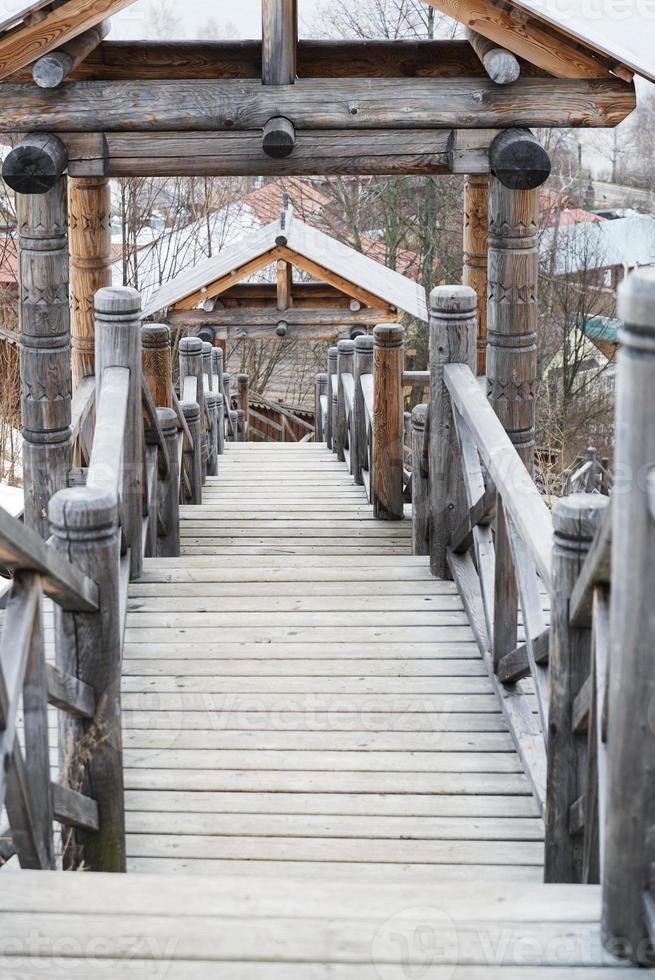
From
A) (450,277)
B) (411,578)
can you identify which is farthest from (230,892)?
(450,277)

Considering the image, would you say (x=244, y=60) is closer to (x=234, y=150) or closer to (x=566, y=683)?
(x=234, y=150)

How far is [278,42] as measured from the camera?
5.58 metres

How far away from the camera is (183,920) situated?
7.41 feet

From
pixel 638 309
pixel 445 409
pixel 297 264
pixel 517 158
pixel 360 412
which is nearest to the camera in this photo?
pixel 638 309

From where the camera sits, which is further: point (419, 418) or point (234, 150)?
point (234, 150)

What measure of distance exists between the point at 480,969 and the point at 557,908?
22 cm

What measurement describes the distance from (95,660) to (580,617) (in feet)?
3.44

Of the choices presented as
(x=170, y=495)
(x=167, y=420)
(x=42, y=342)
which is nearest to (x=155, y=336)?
(x=42, y=342)

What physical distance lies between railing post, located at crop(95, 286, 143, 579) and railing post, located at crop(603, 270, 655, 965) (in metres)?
2.49

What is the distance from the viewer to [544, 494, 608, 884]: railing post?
2.66m

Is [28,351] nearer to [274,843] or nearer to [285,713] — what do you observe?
[285,713]

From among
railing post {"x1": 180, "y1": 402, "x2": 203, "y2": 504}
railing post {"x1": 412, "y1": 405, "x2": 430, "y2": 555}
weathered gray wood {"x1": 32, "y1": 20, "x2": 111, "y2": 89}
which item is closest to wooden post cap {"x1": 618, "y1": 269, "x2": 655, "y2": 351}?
railing post {"x1": 412, "y1": 405, "x2": 430, "y2": 555}

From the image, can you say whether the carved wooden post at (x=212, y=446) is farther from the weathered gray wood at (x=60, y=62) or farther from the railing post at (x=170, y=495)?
the weathered gray wood at (x=60, y=62)

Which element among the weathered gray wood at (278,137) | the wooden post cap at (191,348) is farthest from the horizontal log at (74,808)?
the wooden post cap at (191,348)
